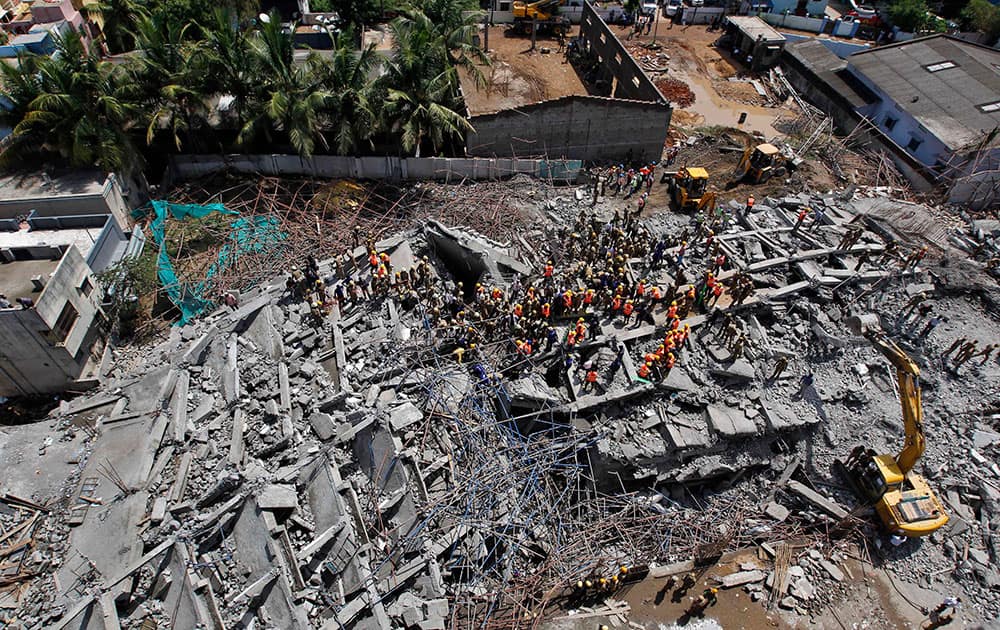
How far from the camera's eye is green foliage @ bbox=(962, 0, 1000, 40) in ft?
120

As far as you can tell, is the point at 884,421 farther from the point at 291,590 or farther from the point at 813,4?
the point at 813,4

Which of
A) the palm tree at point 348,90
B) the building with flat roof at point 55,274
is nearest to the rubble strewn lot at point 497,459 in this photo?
the building with flat roof at point 55,274

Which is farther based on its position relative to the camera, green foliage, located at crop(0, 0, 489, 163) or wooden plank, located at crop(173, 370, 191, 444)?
green foliage, located at crop(0, 0, 489, 163)

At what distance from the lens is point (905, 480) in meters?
15.4

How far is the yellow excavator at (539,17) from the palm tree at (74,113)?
26.8 meters

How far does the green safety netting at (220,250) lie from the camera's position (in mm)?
19500

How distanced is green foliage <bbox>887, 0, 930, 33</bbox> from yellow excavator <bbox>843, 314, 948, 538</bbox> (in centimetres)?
3454

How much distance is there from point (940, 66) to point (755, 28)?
37.3ft

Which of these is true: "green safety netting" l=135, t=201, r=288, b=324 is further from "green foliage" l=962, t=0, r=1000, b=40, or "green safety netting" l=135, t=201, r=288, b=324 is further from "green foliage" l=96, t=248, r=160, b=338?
"green foliage" l=962, t=0, r=1000, b=40

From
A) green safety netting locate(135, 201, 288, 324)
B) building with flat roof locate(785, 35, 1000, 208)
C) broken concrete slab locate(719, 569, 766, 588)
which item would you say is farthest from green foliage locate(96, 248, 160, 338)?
building with flat roof locate(785, 35, 1000, 208)

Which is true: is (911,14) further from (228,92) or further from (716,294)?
(228,92)

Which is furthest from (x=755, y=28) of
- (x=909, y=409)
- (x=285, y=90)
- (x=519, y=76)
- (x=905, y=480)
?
(x=905, y=480)

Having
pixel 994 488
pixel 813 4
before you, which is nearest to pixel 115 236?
pixel 994 488

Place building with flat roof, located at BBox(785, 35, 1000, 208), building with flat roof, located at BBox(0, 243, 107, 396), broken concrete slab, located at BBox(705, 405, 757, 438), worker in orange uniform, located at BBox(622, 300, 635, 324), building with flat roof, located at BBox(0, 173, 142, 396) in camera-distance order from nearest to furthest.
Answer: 1. building with flat roof, located at BBox(0, 243, 107, 396)
2. broken concrete slab, located at BBox(705, 405, 757, 438)
3. building with flat roof, located at BBox(0, 173, 142, 396)
4. worker in orange uniform, located at BBox(622, 300, 635, 324)
5. building with flat roof, located at BBox(785, 35, 1000, 208)
